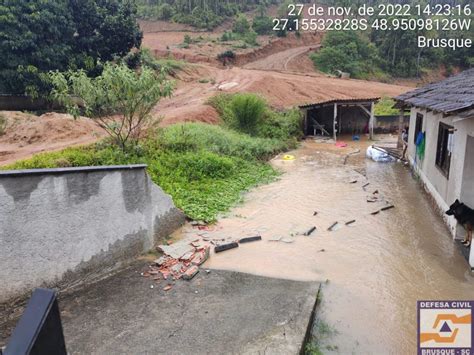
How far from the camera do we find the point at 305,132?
2367cm

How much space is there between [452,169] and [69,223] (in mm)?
7923

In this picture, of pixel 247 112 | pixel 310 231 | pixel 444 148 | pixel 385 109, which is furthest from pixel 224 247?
pixel 385 109

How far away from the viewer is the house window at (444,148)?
29.0ft

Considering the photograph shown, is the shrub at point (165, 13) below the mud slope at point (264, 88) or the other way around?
the other way around

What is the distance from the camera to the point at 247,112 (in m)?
19.1

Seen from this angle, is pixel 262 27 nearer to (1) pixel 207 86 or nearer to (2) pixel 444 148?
(1) pixel 207 86

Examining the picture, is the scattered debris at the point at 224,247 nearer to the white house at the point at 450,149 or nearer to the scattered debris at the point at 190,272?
the scattered debris at the point at 190,272

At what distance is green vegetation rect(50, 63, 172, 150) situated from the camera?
33.7ft

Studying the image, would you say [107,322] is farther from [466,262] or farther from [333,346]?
[466,262]

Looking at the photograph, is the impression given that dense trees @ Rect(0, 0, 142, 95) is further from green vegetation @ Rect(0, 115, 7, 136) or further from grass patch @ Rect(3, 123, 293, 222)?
grass patch @ Rect(3, 123, 293, 222)

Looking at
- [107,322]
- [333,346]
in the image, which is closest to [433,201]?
[333,346]

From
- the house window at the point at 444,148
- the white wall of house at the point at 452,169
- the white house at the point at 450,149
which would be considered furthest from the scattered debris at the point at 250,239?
the house window at the point at 444,148

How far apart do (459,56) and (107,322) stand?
5738 cm

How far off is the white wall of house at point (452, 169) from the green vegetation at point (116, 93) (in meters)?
7.48
